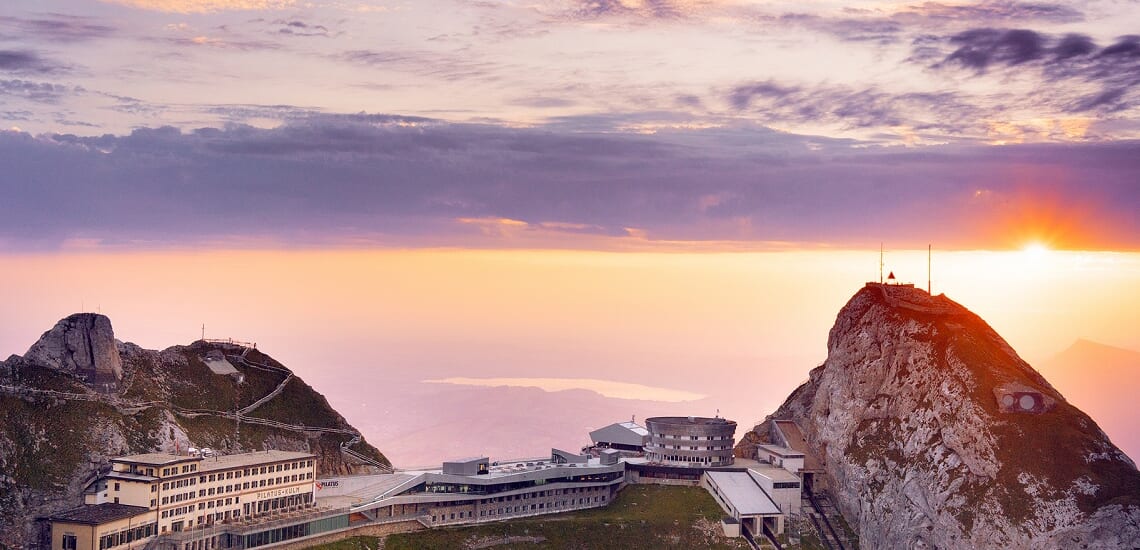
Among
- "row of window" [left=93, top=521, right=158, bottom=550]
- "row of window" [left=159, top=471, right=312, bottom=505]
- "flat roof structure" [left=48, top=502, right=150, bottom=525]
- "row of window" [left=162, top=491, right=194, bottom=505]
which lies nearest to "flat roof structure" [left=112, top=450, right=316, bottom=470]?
"row of window" [left=159, top=471, right=312, bottom=505]

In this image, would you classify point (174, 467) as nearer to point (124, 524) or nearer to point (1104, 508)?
point (124, 524)

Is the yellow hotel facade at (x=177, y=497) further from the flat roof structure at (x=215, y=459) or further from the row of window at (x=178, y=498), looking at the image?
the flat roof structure at (x=215, y=459)

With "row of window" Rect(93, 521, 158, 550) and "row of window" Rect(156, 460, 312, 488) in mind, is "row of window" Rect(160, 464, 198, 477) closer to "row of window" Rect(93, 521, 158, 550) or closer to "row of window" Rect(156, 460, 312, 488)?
"row of window" Rect(156, 460, 312, 488)

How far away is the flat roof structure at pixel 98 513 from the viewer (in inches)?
6329

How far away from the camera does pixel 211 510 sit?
579 feet

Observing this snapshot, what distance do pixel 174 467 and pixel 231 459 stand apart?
14755 millimetres

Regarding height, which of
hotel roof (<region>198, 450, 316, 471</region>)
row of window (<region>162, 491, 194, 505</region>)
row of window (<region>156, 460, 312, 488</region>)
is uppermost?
hotel roof (<region>198, 450, 316, 471</region>)

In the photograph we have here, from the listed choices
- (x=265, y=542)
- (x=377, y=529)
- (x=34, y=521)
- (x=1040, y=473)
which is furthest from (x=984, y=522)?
(x=34, y=521)

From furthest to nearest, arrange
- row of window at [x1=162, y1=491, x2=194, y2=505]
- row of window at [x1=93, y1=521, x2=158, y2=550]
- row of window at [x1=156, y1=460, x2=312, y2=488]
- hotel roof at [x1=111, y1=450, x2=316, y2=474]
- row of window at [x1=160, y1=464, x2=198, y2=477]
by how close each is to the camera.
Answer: row of window at [x1=156, y1=460, x2=312, y2=488] → hotel roof at [x1=111, y1=450, x2=316, y2=474] → row of window at [x1=162, y1=491, x2=194, y2=505] → row of window at [x1=160, y1=464, x2=198, y2=477] → row of window at [x1=93, y1=521, x2=158, y2=550]

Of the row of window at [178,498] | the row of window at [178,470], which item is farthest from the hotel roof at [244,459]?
the row of window at [178,498]

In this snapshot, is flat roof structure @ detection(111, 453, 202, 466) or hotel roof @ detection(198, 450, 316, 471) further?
hotel roof @ detection(198, 450, 316, 471)

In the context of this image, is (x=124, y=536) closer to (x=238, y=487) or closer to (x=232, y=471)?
(x=232, y=471)

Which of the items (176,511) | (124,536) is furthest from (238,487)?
(124,536)

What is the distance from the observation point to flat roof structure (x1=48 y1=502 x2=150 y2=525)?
16075 cm
